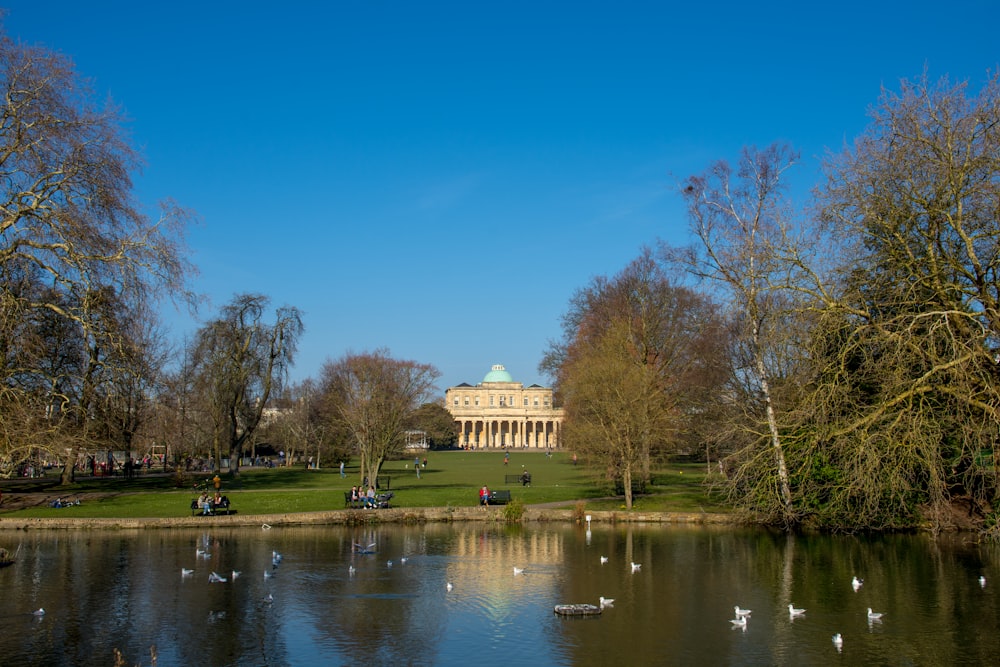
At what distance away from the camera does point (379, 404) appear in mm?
38875

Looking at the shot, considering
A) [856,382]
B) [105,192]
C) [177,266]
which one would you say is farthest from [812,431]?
[105,192]

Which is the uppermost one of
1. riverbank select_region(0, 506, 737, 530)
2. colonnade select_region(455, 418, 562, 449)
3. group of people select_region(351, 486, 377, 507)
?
colonnade select_region(455, 418, 562, 449)

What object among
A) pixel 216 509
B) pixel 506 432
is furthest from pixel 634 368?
pixel 506 432

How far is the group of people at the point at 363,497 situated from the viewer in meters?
33.1

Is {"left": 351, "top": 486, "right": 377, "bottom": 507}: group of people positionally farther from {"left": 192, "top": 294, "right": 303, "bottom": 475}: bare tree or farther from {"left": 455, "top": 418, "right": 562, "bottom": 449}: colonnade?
{"left": 455, "top": 418, "right": 562, "bottom": 449}: colonnade

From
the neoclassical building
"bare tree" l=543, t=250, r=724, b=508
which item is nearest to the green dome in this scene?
the neoclassical building

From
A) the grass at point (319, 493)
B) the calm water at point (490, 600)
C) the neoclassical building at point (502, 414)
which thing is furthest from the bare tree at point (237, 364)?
the neoclassical building at point (502, 414)

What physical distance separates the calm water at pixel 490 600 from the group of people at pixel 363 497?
4.91 metres

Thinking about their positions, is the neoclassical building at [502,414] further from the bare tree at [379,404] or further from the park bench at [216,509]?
the park bench at [216,509]

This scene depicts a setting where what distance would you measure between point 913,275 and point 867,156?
359cm

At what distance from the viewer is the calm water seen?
14.6 meters

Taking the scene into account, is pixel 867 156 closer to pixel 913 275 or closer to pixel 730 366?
pixel 913 275

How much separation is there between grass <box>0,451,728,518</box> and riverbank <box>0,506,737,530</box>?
2.76 ft

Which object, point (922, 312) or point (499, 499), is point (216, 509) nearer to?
point (499, 499)
